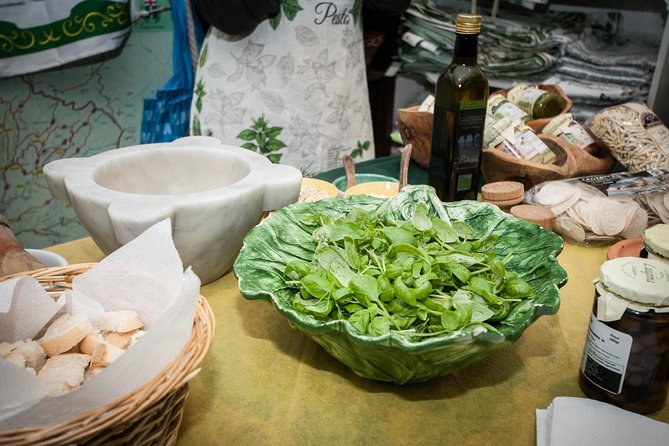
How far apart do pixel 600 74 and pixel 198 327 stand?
1858 mm

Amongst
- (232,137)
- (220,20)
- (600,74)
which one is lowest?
(232,137)

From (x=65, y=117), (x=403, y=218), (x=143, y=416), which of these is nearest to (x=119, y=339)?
(x=143, y=416)

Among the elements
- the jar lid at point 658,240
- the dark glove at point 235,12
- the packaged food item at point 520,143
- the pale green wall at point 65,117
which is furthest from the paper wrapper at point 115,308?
the pale green wall at point 65,117

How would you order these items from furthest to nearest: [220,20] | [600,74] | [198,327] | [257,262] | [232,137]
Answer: [600,74], [232,137], [220,20], [257,262], [198,327]

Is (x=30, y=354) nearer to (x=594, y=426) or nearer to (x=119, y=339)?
(x=119, y=339)

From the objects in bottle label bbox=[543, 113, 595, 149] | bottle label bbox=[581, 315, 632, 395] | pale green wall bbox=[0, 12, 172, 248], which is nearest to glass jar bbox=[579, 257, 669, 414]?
bottle label bbox=[581, 315, 632, 395]

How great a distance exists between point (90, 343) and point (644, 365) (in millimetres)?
622

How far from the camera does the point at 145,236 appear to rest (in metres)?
0.65

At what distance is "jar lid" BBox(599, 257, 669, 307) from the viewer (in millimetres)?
578

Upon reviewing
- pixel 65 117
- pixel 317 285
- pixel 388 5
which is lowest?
pixel 65 117

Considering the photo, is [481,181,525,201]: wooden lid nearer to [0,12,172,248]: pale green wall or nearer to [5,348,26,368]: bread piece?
[5,348,26,368]: bread piece

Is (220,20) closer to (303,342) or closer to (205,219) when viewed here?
(205,219)

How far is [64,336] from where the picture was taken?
1.93ft

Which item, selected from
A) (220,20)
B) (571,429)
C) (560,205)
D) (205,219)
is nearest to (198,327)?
(205,219)
